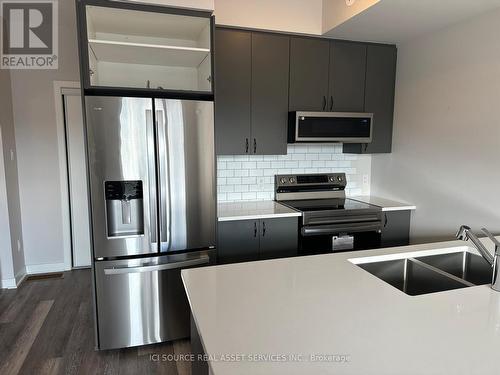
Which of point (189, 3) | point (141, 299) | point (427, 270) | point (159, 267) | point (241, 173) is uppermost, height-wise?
point (189, 3)

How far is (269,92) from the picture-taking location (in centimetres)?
290

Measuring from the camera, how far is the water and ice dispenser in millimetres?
2203

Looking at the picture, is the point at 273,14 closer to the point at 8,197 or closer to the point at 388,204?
the point at 388,204

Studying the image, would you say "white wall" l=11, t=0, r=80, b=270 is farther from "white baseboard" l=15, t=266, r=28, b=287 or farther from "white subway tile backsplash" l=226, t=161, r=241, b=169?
"white subway tile backsplash" l=226, t=161, r=241, b=169

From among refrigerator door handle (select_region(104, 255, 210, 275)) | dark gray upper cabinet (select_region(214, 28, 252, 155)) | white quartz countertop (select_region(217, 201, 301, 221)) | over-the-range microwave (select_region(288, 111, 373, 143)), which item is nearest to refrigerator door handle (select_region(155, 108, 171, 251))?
refrigerator door handle (select_region(104, 255, 210, 275))

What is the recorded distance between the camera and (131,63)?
258 centimetres

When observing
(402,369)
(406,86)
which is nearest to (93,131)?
(402,369)

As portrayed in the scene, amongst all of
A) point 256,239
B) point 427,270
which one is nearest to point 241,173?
point 256,239

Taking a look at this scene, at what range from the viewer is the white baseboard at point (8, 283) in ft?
11.0

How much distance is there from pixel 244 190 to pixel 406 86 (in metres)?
1.73

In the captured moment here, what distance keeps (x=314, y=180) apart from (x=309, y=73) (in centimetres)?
101

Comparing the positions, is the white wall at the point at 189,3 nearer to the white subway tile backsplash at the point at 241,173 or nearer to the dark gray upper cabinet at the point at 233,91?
the dark gray upper cabinet at the point at 233,91

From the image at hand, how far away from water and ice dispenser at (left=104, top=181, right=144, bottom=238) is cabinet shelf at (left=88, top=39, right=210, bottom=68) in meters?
0.92

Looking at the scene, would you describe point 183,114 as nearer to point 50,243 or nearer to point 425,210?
point 425,210
